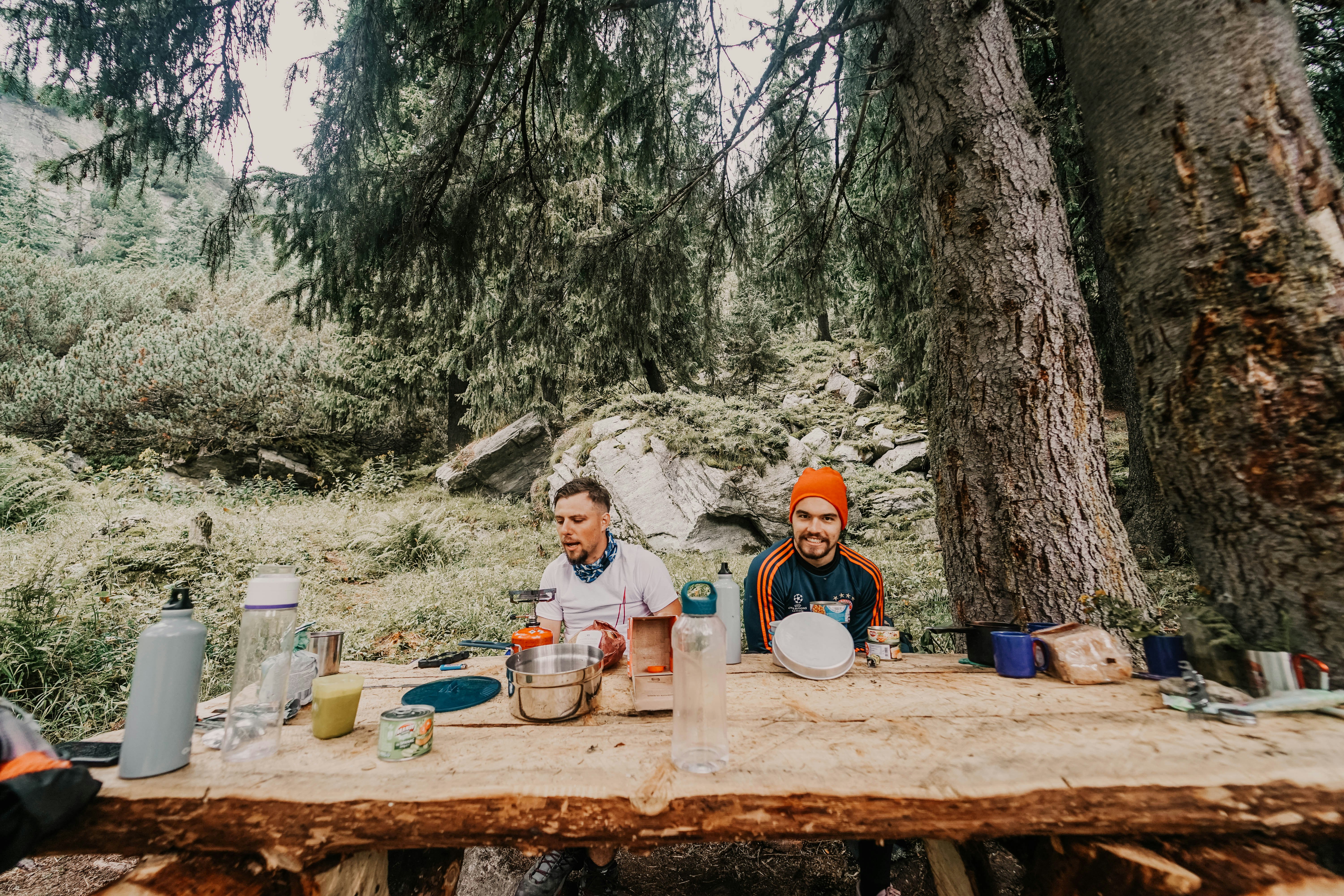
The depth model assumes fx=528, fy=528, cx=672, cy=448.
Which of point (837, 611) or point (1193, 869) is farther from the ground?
point (837, 611)

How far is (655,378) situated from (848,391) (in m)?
5.46

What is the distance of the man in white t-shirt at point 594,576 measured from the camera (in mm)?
2701

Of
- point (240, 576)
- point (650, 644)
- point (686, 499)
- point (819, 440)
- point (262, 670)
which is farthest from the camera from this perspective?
point (819, 440)

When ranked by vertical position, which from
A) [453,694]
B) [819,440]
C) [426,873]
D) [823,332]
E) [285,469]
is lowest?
[426,873]

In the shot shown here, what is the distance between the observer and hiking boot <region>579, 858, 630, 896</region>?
7.45 feet

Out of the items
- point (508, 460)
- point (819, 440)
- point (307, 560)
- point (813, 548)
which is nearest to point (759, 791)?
point (813, 548)

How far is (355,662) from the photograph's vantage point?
7.58 feet

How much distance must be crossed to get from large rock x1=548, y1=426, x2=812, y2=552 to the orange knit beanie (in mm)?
4598

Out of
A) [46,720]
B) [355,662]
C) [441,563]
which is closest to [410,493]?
[441,563]

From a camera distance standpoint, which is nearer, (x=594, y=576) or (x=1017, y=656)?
(x=1017, y=656)

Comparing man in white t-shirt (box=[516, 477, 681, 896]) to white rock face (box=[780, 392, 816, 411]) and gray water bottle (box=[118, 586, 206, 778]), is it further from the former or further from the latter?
white rock face (box=[780, 392, 816, 411])

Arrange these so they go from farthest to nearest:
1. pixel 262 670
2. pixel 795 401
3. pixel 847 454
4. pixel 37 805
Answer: pixel 795 401
pixel 847 454
pixel 262 670
pixel 37 805

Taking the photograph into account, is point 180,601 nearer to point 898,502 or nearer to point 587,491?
point 587,491

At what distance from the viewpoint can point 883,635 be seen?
207 centimetres
